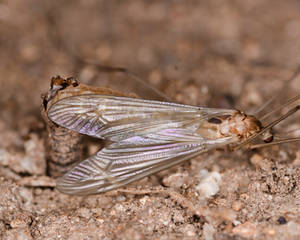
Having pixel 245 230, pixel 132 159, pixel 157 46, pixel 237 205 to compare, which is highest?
pixel 157 46

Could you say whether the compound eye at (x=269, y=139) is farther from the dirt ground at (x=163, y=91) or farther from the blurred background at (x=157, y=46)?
the blurred background at (x=157, y=46)

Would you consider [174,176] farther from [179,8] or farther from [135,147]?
[179,8]

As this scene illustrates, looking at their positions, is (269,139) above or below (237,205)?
above

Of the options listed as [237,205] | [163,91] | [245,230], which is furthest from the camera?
[163,91]

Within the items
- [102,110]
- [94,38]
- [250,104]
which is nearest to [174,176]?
[102,110]

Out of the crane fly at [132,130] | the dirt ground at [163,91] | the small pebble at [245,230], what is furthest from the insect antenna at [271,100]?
the small pebble at [245,230]

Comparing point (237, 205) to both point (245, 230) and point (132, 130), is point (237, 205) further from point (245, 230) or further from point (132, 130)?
point (132, 130)

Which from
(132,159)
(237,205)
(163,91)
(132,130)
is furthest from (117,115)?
(237,205)

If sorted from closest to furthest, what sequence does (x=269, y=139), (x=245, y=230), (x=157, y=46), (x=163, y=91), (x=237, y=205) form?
(x=245, y=230) < (x=237, y=205) < (x=269, y=139) < (x=163, y=91) < (x=157, y=46)
